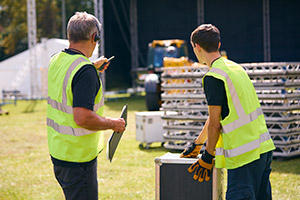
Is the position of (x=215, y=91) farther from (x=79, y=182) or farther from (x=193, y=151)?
(x=79, y=182)

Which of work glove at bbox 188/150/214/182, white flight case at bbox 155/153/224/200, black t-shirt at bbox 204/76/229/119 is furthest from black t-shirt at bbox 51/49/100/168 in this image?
white flight case at bbox 155/153/224/200

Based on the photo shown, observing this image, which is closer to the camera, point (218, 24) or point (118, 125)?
point (118, 125)

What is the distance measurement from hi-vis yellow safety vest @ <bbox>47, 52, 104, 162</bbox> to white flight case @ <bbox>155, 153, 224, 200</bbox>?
820 millimetres

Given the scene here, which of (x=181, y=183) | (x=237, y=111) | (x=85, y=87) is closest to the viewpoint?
(x=85, y=87)

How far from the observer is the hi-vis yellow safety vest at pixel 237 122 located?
128 inches

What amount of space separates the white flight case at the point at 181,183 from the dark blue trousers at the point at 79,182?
821mm

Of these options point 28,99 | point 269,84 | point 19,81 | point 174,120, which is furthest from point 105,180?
point 19,81

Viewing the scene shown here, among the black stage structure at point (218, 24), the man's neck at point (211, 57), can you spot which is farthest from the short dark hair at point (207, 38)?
the black stage structure at point (218, 24)

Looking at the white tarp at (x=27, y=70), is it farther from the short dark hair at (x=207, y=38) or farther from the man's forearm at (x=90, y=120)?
the man's forearm at (x=90, y=120)

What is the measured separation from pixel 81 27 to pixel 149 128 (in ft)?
19.6

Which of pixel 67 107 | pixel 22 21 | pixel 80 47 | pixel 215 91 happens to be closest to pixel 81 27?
pixel 80 47

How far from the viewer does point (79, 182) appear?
10.3 feet

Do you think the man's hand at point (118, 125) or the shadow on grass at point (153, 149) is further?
the shadow on grass at point (153, 149)

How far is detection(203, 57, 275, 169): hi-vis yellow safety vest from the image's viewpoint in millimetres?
3240
